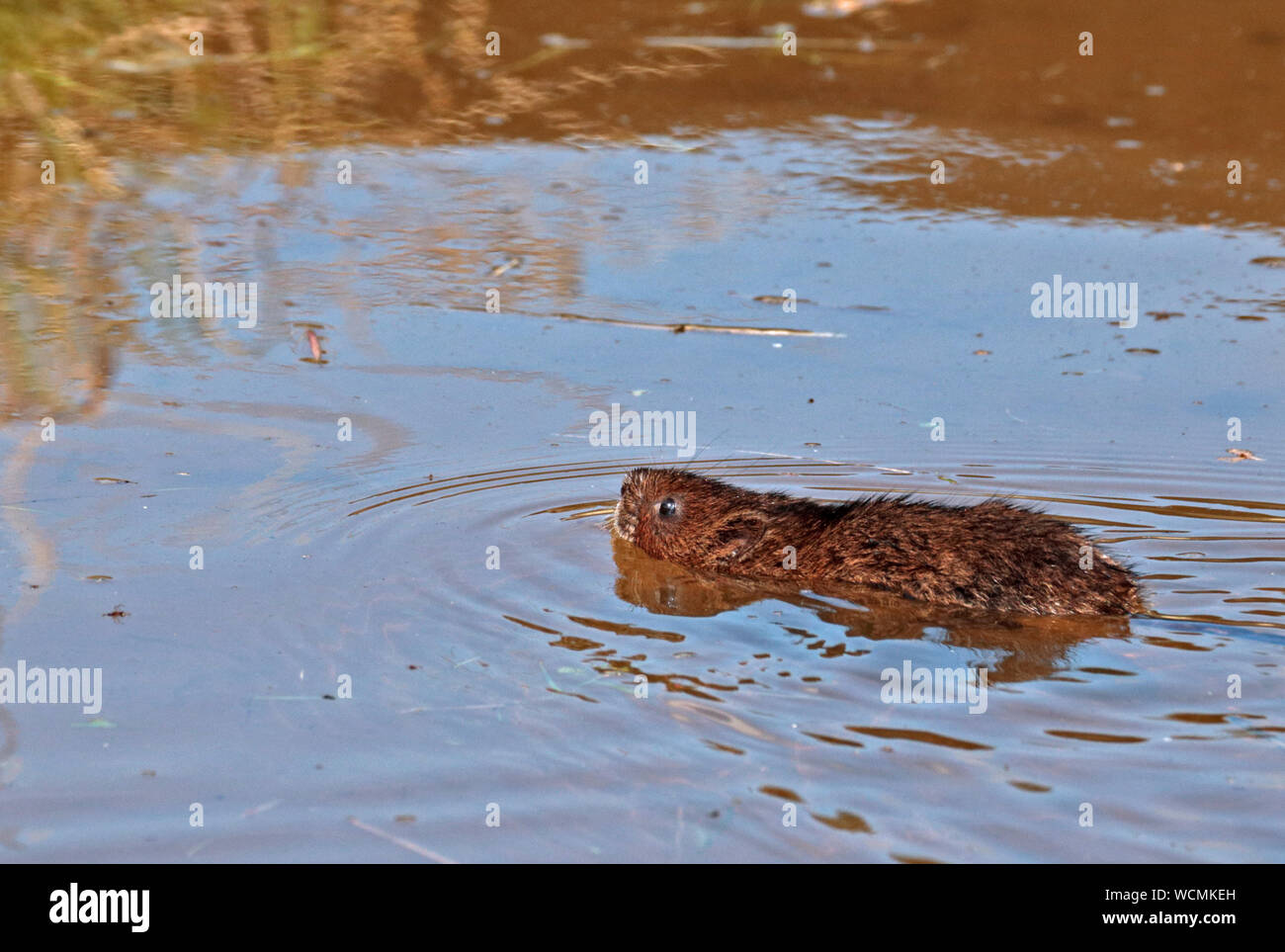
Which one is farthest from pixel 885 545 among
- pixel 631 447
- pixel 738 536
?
pixel 631 447

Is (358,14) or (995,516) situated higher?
(358,14)

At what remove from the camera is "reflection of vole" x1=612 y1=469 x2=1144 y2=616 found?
6082mm

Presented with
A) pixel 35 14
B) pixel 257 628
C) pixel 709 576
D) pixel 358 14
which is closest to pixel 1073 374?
pixel 709 576

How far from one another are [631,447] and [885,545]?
162cm

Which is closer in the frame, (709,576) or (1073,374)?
(709,576)

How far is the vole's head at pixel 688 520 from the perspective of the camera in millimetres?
6770

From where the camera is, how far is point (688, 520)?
6812 millimetres

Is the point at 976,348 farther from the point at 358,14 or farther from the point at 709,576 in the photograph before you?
the point at 358,14

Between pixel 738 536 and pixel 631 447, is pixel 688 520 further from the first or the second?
pixel 631 447

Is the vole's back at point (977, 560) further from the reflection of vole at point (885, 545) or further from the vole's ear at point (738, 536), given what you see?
the vole's ear at point (738, 536)

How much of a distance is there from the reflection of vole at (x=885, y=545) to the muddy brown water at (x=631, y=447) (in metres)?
0.13

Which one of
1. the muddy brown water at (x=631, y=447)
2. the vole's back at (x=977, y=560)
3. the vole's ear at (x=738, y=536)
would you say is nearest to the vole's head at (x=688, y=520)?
the vole's ear at (x=738, y=536)

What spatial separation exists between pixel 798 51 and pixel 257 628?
7829mm

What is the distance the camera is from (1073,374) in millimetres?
8234
